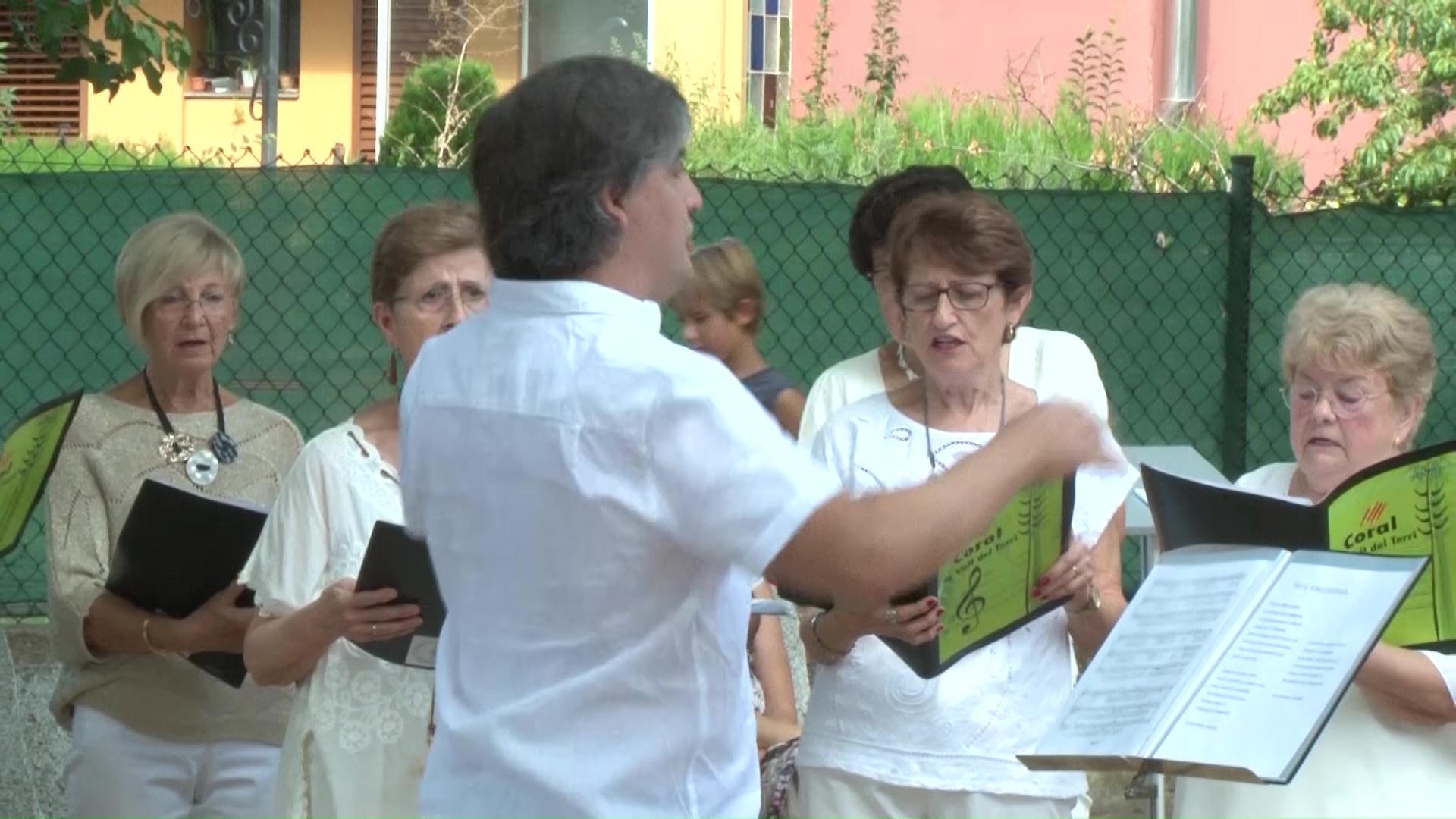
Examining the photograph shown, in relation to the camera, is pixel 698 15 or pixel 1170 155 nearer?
pixel 1170 155

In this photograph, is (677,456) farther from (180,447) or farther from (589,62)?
(180,447)

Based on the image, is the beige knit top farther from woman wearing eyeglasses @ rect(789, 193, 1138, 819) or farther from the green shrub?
the green shrub

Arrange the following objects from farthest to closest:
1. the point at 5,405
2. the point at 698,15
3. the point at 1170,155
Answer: the point at 698,15 < the point at 1170,155 < the point at 5,405

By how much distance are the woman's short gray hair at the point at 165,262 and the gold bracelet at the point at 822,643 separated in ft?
5.03

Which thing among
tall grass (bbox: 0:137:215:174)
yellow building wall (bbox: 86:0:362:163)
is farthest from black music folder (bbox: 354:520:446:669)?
yellow building wall (bbox: 86:0:362:163)

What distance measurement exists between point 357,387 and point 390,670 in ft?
10.2

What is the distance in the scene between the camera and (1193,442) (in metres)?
6.78

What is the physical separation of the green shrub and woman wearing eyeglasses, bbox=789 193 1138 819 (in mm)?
8447

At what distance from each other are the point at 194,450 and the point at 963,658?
169 centimetres

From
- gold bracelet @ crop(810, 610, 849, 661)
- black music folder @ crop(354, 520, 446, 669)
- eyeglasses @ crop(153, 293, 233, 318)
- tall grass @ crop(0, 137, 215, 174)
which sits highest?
tall grass @ crop(0, 137, 215, 174)

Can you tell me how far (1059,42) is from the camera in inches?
613

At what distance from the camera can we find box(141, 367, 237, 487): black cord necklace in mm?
3906

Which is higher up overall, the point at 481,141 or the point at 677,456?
the point at 481,141

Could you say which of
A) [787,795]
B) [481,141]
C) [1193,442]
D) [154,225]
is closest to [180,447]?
[154,225]
